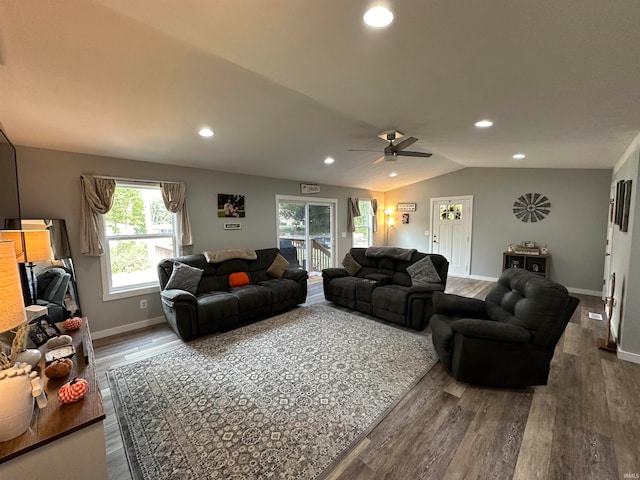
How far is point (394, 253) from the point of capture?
4.51 m

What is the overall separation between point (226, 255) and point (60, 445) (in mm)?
3232

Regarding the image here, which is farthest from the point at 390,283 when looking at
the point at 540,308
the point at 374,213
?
the point at 374,213

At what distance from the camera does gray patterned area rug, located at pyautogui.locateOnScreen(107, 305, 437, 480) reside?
1.73 meters

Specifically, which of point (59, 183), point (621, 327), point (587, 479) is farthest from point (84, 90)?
point (621, 327)

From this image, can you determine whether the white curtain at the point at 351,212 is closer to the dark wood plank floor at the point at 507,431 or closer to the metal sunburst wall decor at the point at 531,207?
the metal sunburst wall decor at the point at 531,207

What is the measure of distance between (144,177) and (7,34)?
2.33 m

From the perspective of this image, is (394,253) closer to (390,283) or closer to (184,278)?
(390,283)

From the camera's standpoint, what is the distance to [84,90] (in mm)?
2188

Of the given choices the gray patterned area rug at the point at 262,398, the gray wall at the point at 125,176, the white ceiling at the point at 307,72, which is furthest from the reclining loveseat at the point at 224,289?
the white ceiling at the point at 307,72

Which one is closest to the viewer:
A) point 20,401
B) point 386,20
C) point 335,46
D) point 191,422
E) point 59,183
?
point 20,401

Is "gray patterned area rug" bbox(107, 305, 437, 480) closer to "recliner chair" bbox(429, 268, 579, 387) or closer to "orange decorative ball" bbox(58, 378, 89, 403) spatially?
"recliner chair" bbox(429, 268, 579, 387)

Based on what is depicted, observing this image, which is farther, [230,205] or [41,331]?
[230,205]

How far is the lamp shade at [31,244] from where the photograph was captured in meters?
2.03

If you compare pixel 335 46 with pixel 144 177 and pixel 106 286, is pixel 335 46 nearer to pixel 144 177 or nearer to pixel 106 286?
pixel 144 177
